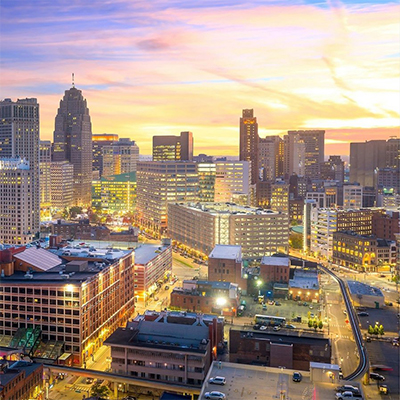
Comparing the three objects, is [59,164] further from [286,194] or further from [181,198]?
[286,194]

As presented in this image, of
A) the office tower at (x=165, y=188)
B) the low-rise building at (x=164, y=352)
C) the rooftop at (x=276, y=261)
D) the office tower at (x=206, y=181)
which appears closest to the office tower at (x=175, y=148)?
the office tower at (x=165, y=188)

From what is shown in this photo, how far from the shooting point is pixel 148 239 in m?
98.8

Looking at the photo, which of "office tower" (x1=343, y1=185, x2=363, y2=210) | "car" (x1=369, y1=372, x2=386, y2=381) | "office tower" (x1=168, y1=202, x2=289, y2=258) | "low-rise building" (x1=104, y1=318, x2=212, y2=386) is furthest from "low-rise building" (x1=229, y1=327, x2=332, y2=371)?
"office tower" (x1=343, y1=185, x2=363, y2=210)

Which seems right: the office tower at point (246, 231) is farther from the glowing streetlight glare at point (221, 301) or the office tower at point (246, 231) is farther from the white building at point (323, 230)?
the glowing streetlight glare at point (221, 301)

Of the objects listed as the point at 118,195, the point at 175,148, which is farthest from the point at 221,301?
the point at 175,148

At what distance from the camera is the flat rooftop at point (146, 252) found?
187 ft

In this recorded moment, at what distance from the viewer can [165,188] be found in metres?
105

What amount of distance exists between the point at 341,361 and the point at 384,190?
90630mm

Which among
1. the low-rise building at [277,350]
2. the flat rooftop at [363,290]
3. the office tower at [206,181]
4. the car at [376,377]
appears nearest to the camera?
the low-rise building at [277,350]

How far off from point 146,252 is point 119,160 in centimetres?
13630

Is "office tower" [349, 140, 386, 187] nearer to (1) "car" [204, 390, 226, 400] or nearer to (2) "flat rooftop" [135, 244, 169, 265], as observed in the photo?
(2) "flat rooftop" [135, 244, 169, 265]

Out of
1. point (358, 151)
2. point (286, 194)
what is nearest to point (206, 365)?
point (286, 194)

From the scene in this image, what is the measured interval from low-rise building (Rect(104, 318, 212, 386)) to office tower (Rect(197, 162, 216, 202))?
2867 inches

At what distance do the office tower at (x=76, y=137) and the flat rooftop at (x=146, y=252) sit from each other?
102 metres
